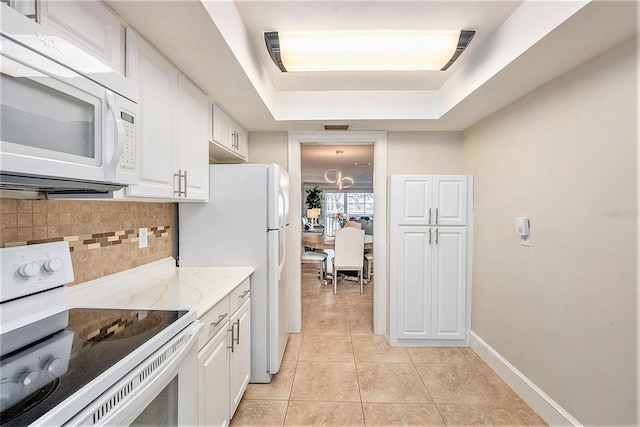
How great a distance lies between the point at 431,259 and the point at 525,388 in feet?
3.65

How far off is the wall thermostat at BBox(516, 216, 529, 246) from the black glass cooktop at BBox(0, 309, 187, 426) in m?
2.13

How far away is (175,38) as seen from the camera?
134cm

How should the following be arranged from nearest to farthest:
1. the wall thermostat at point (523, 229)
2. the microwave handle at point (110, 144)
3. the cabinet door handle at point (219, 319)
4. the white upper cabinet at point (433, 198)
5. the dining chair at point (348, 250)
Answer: the microwave handle at point (110, 144) → the cabinet door handle at point (219, 319) → the wall thermostat at point (523, 229) → the white upper cabinet at point (433, 198) → the dining chair at point (348, 250)

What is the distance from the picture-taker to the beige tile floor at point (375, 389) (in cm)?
180

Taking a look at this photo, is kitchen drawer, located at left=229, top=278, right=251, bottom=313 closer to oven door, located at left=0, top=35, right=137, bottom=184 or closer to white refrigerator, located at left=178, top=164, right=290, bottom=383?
white refrigerator, located at left=178, top=164, right=290, bottom=383

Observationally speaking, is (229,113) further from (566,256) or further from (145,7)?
(566,256)

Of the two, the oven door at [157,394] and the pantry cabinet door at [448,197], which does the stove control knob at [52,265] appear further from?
the pantry cabinet door at [448,197]

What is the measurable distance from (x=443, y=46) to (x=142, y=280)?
231cm

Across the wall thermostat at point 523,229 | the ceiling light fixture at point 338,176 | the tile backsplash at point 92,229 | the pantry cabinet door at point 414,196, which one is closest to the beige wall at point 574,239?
the wall thermostat at point 523,229

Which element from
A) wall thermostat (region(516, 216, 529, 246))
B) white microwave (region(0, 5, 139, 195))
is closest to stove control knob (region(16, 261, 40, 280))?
white microwave (region(0, 5, 139, 195))

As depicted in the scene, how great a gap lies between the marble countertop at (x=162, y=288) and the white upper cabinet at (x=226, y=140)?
928 millimetres

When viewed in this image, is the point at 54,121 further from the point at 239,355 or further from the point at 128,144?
the point at 239,355

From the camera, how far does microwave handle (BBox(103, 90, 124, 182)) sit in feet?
2.99

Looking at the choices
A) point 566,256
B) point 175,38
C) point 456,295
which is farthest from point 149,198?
point 456,295
